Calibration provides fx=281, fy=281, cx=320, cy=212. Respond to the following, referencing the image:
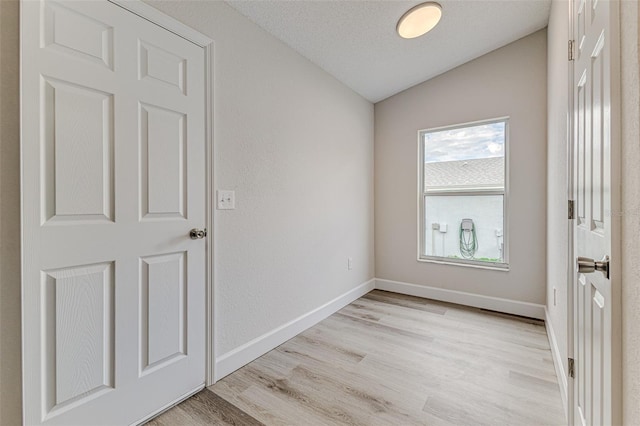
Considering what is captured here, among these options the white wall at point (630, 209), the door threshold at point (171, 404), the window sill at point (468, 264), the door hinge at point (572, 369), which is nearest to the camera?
the white wall at point (630, 209)

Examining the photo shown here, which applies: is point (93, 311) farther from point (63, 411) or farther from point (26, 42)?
point (26, 42)

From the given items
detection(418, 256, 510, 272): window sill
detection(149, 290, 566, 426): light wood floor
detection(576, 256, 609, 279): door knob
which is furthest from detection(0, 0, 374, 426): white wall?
detection(576, 256, 609, 279): door knob

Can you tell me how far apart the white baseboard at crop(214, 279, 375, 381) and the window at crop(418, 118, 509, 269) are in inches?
50.5

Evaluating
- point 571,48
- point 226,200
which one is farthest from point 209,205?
point 571,48

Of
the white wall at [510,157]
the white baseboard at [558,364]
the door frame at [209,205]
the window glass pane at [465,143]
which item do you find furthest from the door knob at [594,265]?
the window glass pane at [465,143]

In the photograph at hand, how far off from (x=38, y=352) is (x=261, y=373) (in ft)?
3.77

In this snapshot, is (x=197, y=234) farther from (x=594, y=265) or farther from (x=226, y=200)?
(x=594, y=265)

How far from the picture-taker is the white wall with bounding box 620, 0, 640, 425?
2.02ft

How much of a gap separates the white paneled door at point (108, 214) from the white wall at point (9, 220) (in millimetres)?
60

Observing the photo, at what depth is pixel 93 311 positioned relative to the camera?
1271mm

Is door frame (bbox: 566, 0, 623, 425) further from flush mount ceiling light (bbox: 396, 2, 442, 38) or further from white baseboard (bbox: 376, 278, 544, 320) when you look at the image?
white baseboard (bbox: 376, 278, 544, 320)

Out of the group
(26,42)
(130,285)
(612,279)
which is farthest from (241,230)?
(612,279)

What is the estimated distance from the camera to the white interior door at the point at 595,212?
0.73 m

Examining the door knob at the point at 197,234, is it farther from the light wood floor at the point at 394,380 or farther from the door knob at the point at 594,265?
the door knob at the point at 594,265
